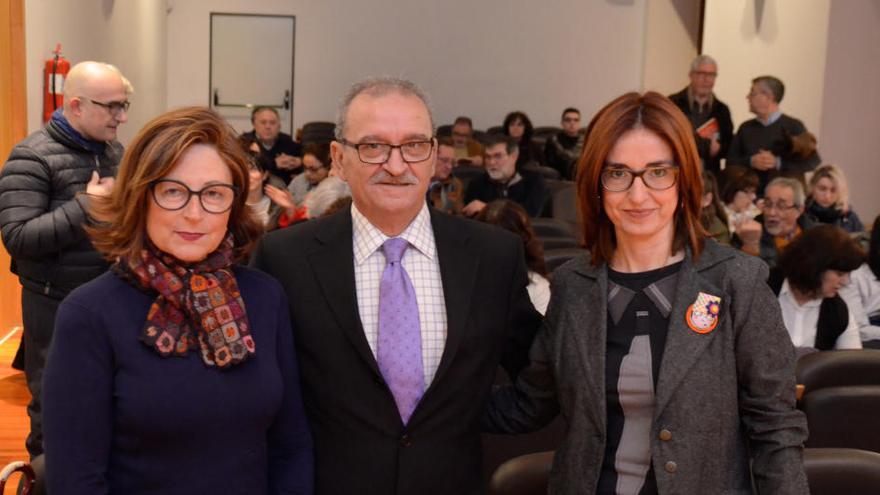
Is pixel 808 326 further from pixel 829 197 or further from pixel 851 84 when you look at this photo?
pixel 851 84

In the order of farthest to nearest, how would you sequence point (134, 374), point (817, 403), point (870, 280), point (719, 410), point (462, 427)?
point (870, 280) < point (817, 403) < point (462, 427) < point (719, 410) < point (134, 374)

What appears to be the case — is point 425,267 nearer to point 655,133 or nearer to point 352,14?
point 655,133

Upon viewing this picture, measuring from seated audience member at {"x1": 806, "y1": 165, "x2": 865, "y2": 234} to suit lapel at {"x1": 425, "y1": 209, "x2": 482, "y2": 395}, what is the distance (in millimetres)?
5439

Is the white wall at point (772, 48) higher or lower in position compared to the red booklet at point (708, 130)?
higher

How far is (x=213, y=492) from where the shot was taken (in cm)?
197

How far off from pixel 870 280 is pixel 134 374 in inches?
182

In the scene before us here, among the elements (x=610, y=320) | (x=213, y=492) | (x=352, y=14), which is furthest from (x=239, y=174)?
(x=352, y=14)

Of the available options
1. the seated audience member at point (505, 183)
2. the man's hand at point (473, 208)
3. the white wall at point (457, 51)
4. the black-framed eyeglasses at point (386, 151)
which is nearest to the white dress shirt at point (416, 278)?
the black-framed eyeglasses at point (386, 151)

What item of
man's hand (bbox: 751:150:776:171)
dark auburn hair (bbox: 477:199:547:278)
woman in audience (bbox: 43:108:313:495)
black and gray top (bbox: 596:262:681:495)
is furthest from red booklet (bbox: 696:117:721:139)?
woman in audience (bbox: 43:108:313:495)

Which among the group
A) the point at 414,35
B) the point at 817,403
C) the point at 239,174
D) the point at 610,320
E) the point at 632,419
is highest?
the point at 414,35

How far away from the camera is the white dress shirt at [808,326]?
180 inches

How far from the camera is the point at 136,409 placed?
189cm

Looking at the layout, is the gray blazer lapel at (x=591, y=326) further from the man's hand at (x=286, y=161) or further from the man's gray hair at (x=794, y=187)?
the man's hand at (x=286, y=161)

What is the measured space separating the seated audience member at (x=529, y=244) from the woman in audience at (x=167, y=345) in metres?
2.47
